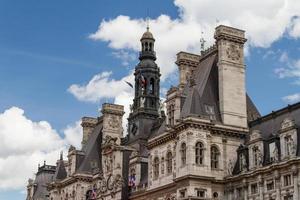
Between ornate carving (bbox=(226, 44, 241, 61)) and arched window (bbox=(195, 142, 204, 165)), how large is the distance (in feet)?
44.9

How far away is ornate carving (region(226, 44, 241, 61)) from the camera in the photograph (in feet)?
266

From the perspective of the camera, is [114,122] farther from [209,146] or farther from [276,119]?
[276,119]

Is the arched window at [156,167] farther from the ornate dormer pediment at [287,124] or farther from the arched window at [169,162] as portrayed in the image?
the ornate dormer pediment at [287,124]

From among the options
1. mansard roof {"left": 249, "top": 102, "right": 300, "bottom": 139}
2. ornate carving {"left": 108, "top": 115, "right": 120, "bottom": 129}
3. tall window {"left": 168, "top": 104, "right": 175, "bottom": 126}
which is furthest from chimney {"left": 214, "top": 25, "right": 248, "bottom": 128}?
ornate carving {"left": 108, "top": 115, "right": 120, "bottom": 129}

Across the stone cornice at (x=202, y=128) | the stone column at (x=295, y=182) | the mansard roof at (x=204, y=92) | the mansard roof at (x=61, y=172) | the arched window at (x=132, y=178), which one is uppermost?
the mansard roof at (x=204, y=92)

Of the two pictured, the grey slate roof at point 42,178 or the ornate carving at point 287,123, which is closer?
the ornate carving at point 287,123

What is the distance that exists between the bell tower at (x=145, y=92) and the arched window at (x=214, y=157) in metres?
26.5

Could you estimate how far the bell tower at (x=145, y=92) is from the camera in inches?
4060

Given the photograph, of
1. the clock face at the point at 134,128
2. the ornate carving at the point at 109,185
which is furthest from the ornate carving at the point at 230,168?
the clock face at the point at 134,128

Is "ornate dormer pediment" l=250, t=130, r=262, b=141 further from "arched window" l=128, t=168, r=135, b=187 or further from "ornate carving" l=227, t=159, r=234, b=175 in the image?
"arched window" l=128, t=168, r=135, b=187

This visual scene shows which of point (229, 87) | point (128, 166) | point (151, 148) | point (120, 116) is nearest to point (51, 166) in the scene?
point (120, 116)

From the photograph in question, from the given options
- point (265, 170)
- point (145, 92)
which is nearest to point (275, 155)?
point (265, 170)

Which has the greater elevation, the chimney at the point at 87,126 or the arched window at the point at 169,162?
the chimney at the point at 87,126

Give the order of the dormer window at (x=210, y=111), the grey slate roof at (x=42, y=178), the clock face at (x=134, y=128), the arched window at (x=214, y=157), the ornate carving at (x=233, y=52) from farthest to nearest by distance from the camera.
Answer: the grey slate roof at (x=42, y=178)
the clock face at (x=134, y=128)
the ornate carving at (x=233, y=52)
the dormer window at (x=210, y=111)
the arched window at (x=214, y=157)
